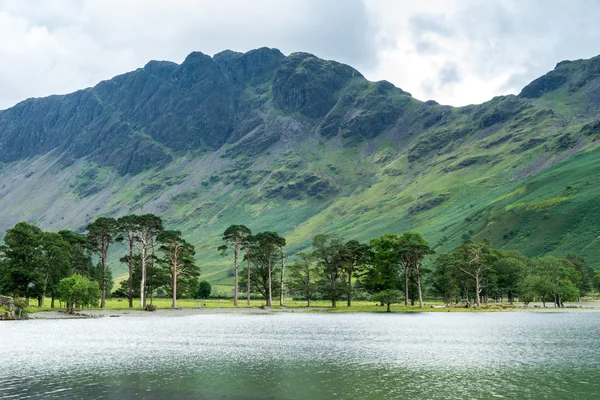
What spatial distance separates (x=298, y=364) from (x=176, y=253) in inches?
3714

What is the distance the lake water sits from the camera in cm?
3694

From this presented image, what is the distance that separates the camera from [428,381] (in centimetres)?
4075

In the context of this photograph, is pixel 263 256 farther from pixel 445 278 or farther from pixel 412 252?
pixel 445 278

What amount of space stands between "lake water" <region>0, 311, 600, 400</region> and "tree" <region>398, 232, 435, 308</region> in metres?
62.8

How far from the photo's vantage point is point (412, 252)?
14575cm

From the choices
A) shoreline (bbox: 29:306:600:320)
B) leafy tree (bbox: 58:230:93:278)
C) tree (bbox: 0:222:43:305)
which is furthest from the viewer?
leafy tree (bbox: 58:230:93:278)

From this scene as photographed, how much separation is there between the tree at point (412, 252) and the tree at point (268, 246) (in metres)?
36.2

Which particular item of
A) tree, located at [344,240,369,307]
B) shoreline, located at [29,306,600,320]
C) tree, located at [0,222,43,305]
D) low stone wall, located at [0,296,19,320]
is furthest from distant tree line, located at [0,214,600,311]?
low stone wall, located at [0,296,19,320]

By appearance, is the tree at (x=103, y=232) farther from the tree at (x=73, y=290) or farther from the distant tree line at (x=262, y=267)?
the tree at (x=73, y=290)

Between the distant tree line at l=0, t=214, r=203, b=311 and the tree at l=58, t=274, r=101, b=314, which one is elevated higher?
the distant tree line at l=0, t=214, r=203, b=311

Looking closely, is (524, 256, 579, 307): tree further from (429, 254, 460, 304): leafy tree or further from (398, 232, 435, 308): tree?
(398, 232, 435, 308): tree

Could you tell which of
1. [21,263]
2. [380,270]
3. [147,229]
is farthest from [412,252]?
[21,263]

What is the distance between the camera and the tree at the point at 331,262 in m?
151

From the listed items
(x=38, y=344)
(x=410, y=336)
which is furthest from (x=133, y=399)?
(x=410, y=336)
